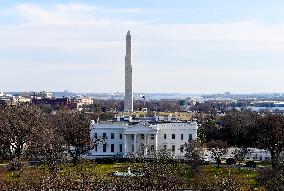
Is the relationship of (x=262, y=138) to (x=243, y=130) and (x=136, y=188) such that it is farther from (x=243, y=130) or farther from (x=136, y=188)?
(x=136, y=188)

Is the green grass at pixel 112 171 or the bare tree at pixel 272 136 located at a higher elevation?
the bare tree at pixel 272 136

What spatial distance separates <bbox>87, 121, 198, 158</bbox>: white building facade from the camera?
72.8m

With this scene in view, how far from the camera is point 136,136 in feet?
239

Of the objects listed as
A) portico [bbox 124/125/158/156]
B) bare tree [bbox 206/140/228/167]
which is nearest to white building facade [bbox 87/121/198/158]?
portico [bbox 124/125/158/156]

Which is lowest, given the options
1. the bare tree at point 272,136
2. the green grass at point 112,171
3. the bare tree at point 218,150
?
the green grass at point 112,171

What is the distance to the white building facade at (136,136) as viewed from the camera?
7275 cm

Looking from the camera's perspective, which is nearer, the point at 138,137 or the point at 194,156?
the point at 194,156

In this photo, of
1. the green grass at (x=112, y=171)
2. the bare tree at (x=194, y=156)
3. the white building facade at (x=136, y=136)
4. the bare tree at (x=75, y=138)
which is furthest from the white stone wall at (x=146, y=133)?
the bare tree at (x=194, y=156)

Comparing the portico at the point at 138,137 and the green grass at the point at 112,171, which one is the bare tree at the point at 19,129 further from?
the portico at the point at 138,137

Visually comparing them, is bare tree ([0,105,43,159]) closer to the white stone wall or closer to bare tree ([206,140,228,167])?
the white stone wall

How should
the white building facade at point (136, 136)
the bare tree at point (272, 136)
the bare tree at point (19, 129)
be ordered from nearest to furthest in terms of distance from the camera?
1. the bare tree at point (272, 136)
2. the bare tree at point (19, 129)
3. the white building facade at point (136, 136)

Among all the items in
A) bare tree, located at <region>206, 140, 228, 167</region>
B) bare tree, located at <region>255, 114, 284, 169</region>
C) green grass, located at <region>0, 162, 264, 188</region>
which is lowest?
green grass, located at <region>0, 162, 264, 188</region>

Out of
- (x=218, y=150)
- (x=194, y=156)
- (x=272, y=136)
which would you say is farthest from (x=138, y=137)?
(x=194, y=156)

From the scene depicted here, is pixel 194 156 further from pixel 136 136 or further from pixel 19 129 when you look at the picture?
pixel 136 136
